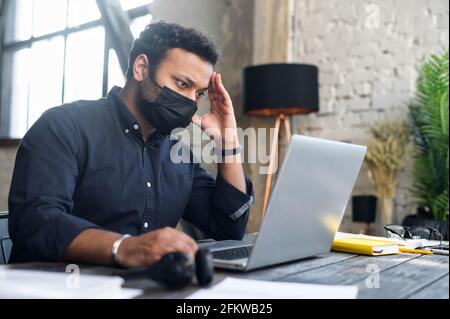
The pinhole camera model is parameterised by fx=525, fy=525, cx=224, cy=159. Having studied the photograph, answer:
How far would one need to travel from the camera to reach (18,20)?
551 centimetres

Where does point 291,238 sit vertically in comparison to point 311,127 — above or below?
below

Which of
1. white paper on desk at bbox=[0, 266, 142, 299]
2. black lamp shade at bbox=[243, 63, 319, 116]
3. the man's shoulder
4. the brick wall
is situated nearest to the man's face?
the man's shoulder

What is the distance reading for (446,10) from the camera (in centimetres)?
306

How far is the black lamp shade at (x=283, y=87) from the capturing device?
304 cm

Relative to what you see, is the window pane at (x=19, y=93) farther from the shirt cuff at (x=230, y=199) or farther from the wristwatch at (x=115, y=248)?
the wristwatch at (x=115, y=248)

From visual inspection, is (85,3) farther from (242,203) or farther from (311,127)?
(242,203)

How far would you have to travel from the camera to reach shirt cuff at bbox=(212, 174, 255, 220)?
1532mm

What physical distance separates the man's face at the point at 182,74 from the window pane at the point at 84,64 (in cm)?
275

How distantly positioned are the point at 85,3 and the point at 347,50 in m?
2.27

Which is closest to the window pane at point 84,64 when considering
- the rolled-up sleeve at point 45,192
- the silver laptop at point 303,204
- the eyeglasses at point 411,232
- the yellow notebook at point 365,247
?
the rolled-up sleeve at point 45,192

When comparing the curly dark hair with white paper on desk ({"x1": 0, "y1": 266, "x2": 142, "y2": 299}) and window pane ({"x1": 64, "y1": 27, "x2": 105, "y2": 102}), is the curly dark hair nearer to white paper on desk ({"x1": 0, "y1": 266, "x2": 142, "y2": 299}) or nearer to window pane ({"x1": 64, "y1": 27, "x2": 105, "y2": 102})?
white paper on desk ({"x1": 0, "y1": 266, "x2": 142, "y2": 299})
